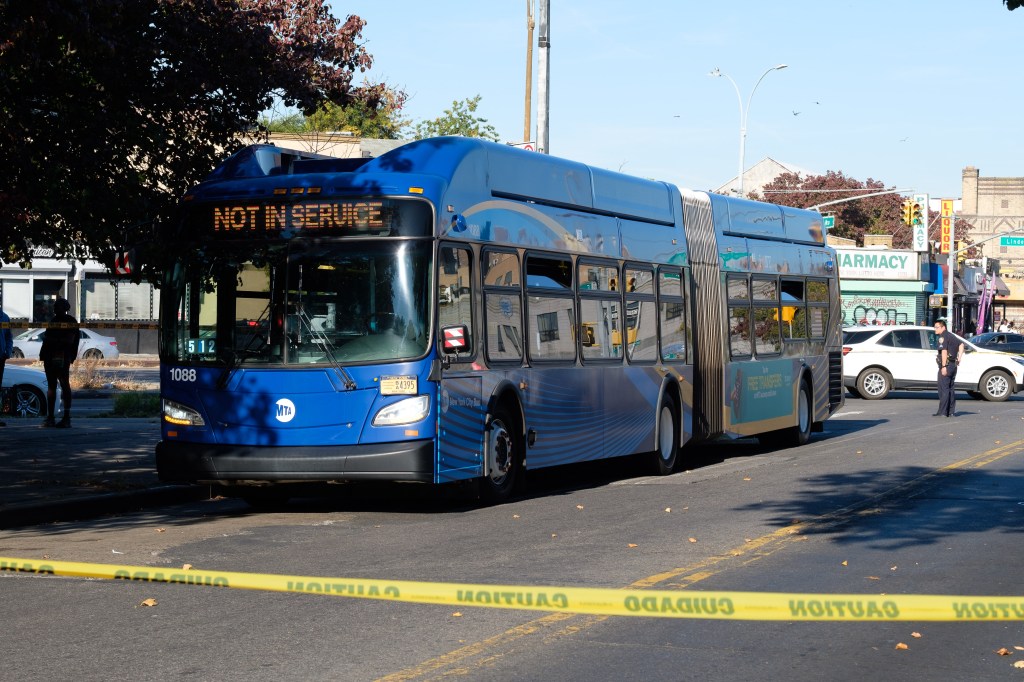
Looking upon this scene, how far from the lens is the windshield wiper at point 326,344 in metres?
12.0

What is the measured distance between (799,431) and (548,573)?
44.1 feet

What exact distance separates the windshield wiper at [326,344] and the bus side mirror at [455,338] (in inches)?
33.0

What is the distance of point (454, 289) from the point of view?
12438 mm

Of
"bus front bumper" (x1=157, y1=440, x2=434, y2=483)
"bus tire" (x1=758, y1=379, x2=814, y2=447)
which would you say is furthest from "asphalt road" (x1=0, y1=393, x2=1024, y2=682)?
"bus tire" (x1=758, y1=379, x2=814, y2=447)

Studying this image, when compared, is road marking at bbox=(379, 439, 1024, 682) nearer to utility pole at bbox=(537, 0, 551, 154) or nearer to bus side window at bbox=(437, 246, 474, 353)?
bus side window at bbox=(437, 246, 474, 353)

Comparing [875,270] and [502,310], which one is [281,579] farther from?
[875,270]

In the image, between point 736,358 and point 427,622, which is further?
point 736,358

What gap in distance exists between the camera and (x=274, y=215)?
12469 millimetres

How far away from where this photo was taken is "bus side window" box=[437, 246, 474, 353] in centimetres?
1216

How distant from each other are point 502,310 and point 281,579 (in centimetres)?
652

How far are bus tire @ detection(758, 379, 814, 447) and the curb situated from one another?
10163 mm

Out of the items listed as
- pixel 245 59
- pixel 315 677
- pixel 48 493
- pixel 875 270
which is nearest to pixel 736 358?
pixel 245 59

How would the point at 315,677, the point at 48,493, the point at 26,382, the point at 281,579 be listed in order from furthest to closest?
the point at 26,382, the point at 48,493, the point at 281,579, the point at 315,677

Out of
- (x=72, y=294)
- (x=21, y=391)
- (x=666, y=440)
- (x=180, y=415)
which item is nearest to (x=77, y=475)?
(x=180, y=415)
